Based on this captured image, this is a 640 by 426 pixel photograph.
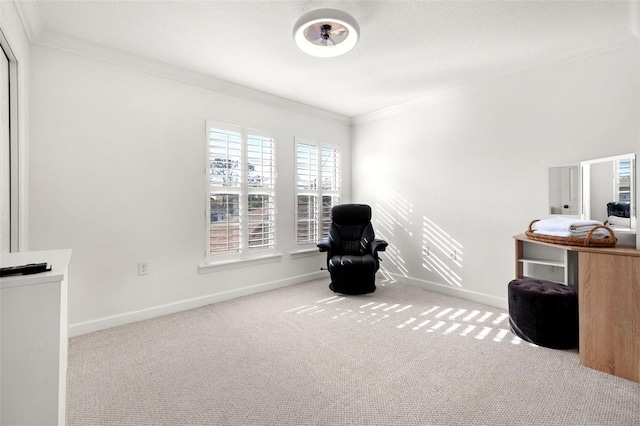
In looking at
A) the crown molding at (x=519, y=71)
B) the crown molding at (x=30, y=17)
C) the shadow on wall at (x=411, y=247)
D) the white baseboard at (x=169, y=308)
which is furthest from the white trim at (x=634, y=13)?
the crown molding at (x=30, y=17)

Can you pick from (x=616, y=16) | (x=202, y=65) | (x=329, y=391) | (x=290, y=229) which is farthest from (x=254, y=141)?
(x=616, y=16)

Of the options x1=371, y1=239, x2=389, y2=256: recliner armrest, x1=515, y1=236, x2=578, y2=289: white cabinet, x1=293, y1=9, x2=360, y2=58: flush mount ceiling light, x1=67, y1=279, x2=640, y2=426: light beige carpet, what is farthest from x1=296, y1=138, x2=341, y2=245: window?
x1=515, y1=236, x2=578, y2=289: white cabinet

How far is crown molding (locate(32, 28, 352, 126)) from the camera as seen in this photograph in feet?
8.14

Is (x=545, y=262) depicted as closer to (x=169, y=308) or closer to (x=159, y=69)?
(x=169, y=308)

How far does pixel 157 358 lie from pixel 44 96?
7.67 ft

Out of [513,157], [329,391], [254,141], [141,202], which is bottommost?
[329,391]

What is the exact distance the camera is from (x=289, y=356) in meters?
2.25

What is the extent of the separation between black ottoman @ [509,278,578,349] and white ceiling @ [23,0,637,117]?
214 cm

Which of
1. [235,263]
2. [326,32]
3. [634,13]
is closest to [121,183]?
[235,263]

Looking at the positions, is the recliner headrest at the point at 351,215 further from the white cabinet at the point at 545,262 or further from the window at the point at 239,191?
the white cabinet at the point at 545,262

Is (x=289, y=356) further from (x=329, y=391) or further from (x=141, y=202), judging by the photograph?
(x=141, y=202)

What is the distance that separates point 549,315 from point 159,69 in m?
4.17

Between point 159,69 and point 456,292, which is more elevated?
point 159,69

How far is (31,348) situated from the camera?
3.21 feet
